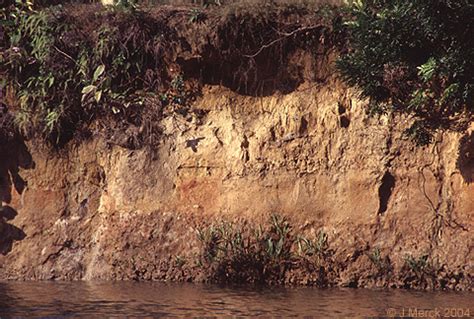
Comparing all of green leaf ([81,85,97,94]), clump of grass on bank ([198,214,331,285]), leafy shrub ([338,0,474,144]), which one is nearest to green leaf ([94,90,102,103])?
green leaf ([81,85,97,94])

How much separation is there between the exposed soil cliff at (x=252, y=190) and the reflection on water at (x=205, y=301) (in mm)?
783

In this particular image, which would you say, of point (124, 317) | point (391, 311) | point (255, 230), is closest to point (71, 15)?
point (255, 230)

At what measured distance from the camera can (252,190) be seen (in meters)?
13.6

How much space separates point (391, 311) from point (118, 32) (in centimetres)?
735

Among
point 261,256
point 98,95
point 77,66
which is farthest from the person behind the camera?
point 77,66

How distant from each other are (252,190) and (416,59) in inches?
148

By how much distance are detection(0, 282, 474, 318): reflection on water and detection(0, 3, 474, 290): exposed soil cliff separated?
0.78 m

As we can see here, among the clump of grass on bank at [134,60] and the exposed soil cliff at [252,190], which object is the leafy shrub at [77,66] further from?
the exposed soil cliff at [252,190]

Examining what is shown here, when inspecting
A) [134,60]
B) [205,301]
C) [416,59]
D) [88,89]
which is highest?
[134,60]

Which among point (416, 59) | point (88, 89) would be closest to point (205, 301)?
point (416, 59)

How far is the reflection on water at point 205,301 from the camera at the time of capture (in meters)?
10.1

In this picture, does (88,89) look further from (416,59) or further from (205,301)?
(416,59)

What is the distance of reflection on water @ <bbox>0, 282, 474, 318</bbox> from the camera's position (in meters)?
10.1

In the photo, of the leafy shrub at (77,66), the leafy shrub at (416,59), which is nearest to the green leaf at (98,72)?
the leafy shrub at (77,66)
